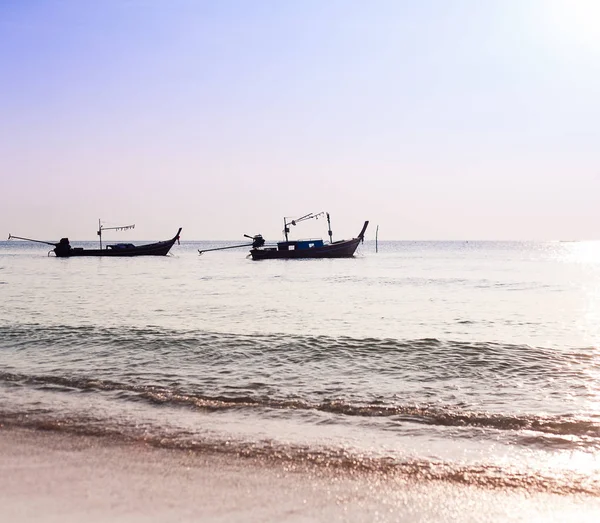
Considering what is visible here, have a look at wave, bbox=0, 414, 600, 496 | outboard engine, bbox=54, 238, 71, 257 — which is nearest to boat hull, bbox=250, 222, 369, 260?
outboard engine, bbox=54, 238, 71, 257

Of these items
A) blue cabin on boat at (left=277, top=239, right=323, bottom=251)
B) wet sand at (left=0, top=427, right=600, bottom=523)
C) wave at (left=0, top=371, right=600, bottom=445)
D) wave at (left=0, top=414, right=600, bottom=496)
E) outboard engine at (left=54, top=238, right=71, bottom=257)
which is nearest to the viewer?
wet sand at (left=0, top=427, right=600, bottom=523)

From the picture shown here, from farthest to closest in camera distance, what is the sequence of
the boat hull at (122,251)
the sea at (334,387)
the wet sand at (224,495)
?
the boat hull at (122,251), the sea at (334,387), the wet sand at (224,495)

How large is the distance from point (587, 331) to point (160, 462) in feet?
50.9

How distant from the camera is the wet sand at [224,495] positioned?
4.20m

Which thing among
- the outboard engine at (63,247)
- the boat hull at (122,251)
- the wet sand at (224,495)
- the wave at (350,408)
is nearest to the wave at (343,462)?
the wet sand at (224,495)

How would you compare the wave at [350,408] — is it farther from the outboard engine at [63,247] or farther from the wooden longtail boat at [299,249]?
the outboard engine at [63,247]

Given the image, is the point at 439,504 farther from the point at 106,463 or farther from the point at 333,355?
Result: the point at 333,355

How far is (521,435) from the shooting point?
22.4ft

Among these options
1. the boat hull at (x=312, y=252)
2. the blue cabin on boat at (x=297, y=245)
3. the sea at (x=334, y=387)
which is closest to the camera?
the sea at (x=334, y=387)

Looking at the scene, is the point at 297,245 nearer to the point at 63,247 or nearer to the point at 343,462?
the point at 63,247

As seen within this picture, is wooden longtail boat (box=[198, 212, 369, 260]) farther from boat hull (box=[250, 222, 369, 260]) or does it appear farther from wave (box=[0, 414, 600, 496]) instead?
wave (box=[0, 414, 600, 496])

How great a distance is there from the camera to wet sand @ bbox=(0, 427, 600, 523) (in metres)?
4.20

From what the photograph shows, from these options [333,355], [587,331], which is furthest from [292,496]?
[587,331]

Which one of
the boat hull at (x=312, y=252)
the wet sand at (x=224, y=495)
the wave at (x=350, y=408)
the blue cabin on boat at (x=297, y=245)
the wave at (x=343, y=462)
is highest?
the blue cabin on boat at (x=297, y=245)
